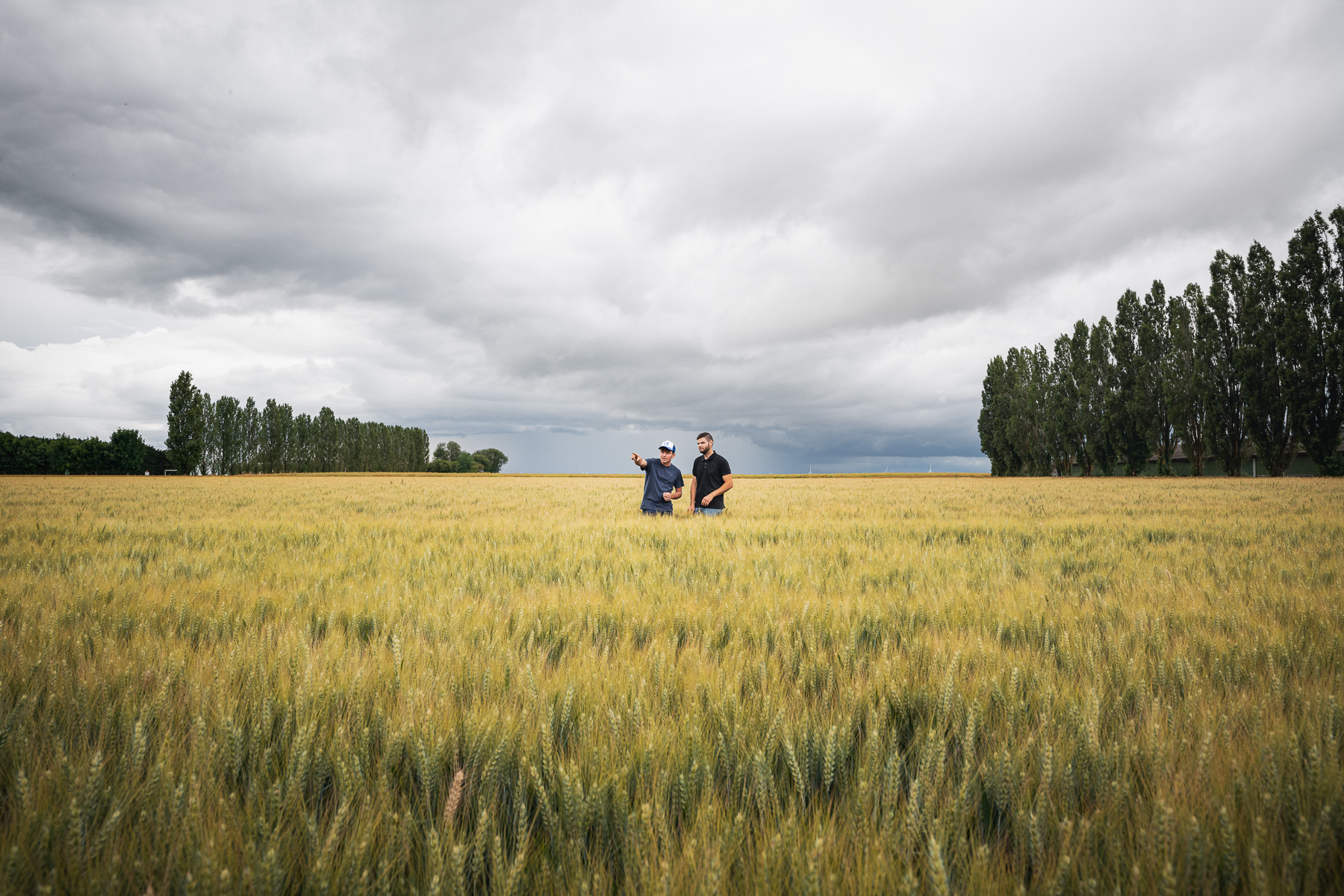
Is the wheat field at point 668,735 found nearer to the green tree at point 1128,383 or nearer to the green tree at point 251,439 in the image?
the green tree at point 1128,383

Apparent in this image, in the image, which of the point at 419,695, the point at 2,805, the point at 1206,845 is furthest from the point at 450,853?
the point at 1206,845

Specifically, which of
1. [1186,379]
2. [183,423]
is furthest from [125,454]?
[1186,379]

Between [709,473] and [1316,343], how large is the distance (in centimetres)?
4921

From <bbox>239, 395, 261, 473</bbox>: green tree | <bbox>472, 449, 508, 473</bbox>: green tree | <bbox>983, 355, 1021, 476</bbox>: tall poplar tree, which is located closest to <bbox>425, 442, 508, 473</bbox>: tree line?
<bbox>472, 449, 508, 473</bbox>: green tree

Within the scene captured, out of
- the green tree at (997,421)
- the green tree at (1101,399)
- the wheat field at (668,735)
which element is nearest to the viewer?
the wheat field at (668,735)

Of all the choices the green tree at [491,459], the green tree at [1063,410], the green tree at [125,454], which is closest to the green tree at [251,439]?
the green tree at [125,454]

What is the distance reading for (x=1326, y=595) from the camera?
396 cm

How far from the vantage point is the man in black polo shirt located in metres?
11.3

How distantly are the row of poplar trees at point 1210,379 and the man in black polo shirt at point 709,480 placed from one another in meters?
48.2

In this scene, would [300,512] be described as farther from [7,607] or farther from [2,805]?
[2,805]

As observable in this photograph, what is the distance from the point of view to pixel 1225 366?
40.9 m

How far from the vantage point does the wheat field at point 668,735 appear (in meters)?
1.28

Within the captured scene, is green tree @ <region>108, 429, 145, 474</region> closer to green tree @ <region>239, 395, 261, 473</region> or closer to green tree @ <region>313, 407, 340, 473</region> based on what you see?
green tree @ <region>239, 395, 261, 473</region>

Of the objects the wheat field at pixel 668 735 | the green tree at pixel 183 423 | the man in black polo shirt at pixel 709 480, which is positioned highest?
the green tree at pixel 183 423
